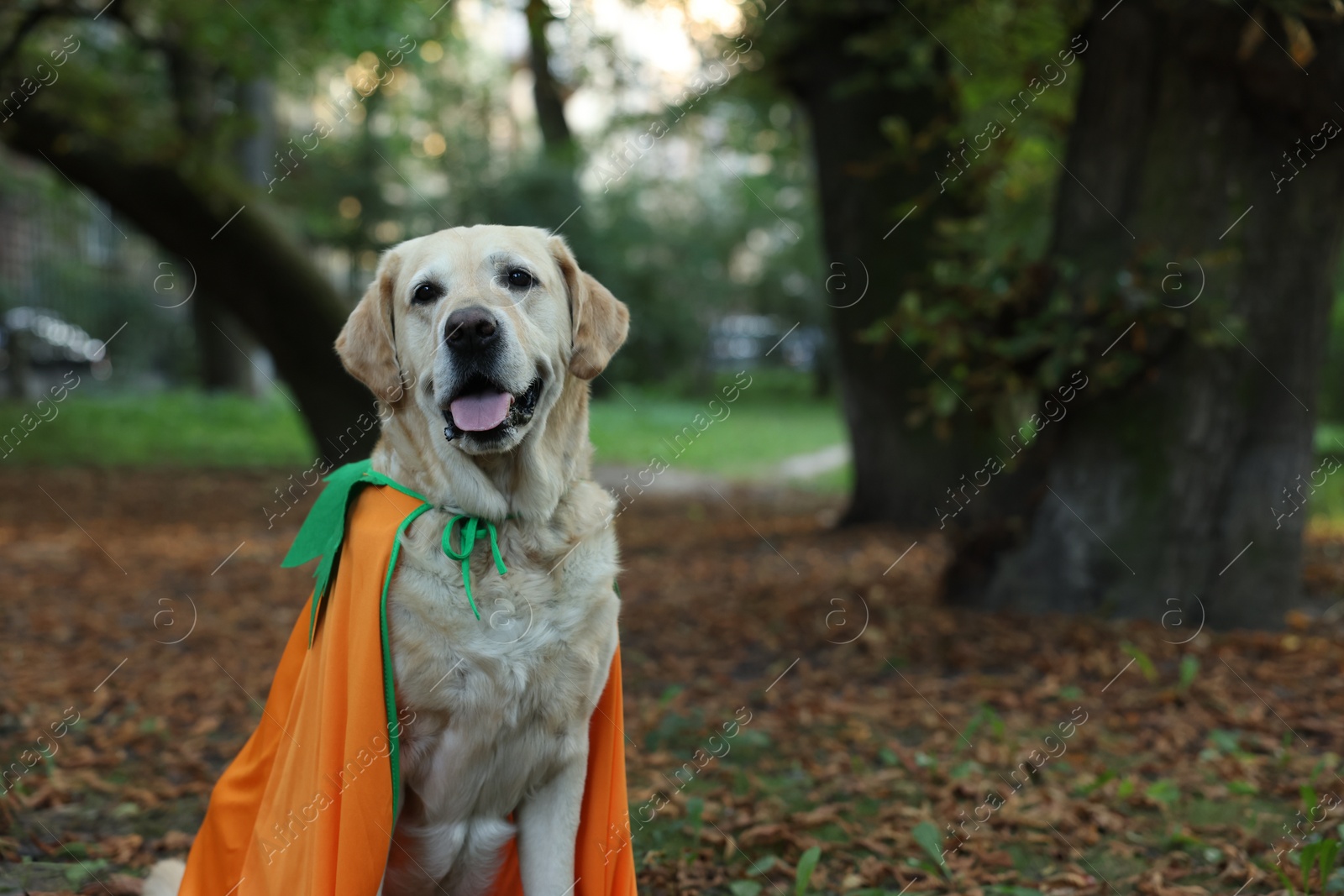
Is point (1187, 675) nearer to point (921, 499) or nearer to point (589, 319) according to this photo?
point (589, 319)

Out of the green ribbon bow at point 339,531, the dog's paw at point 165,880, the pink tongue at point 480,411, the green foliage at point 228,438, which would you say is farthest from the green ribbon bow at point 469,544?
the green foliage at point 228,438

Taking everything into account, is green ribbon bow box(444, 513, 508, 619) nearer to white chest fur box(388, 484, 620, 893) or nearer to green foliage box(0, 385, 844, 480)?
white chest fur box(388, 484, 620, 893)

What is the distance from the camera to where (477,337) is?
2410 millimetres

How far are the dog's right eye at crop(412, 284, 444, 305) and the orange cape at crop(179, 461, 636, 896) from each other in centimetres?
45

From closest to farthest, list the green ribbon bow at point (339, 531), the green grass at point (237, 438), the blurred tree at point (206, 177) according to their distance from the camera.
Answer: the green ribbon bow at point (339, 531) → the blurred tree at point (206, 177) → the green grass at point (237, 438)

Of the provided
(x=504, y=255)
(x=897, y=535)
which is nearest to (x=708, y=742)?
(x=504, y=255)

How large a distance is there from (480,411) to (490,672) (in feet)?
1.99

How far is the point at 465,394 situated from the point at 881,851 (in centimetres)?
204

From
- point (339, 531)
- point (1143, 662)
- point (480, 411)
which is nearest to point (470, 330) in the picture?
point (480, 411)

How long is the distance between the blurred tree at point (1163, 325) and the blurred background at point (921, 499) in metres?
0.02

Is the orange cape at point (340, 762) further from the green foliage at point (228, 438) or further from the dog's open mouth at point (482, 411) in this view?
the green foliage at point (228, 438)

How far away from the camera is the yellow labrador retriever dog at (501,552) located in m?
2.29

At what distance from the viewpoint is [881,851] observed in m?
3.31

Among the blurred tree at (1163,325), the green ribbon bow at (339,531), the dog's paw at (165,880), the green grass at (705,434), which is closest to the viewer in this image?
the green ribbon bow at (339,531)
